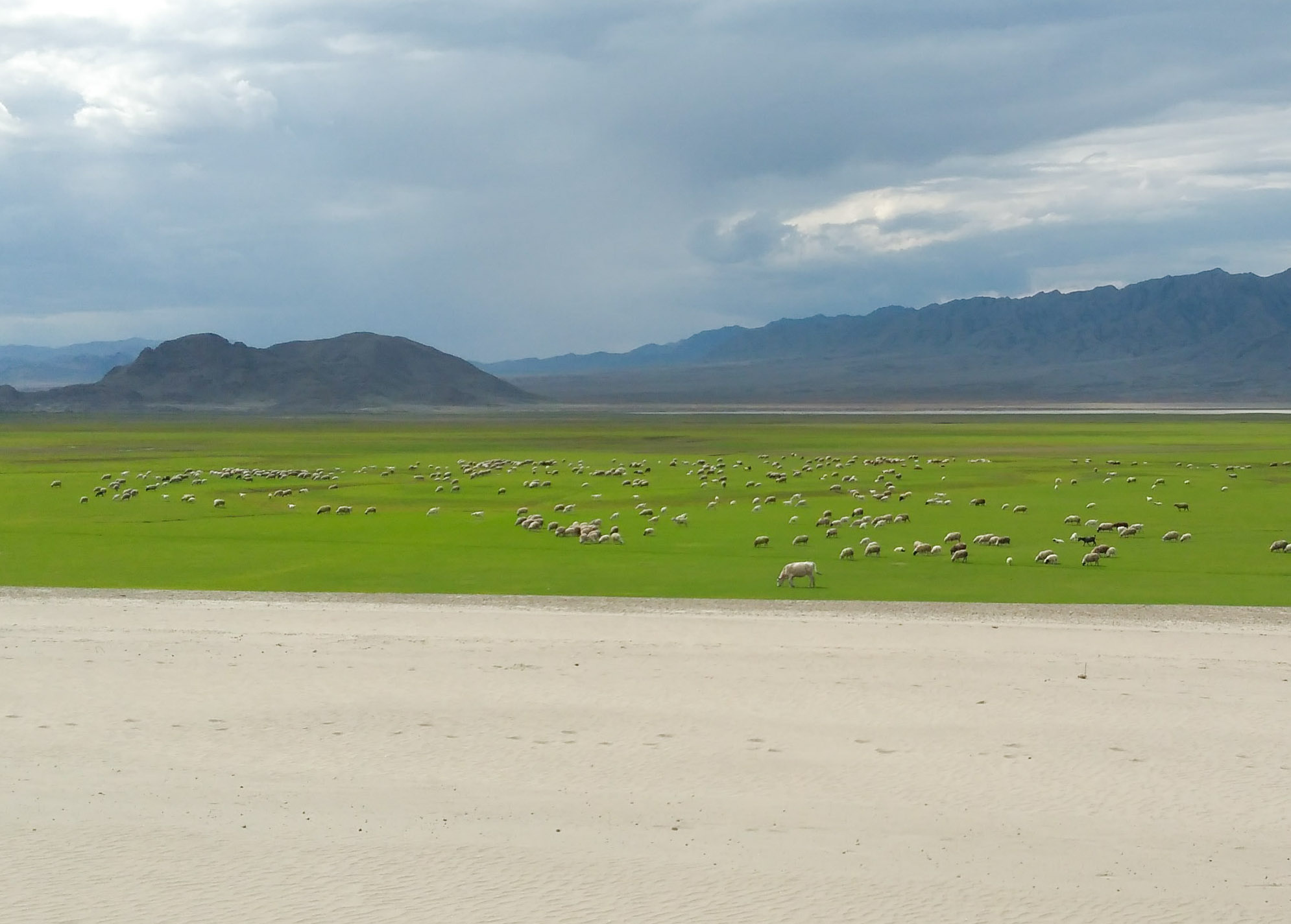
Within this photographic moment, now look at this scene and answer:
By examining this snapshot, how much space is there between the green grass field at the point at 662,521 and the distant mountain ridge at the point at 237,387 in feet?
343

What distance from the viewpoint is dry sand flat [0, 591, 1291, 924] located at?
28.2 ft

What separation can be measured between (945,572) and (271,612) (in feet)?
37.9

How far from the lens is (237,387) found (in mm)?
184750

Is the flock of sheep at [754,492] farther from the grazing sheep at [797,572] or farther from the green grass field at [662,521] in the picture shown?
the green grass field at [662,521]

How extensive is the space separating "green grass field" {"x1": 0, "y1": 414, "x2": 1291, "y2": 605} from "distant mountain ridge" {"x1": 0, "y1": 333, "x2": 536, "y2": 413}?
343 feet

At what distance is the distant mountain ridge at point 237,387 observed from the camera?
17425 centimetres

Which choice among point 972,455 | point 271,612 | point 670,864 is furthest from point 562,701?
point 972,455

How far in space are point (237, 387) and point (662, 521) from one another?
164 meters

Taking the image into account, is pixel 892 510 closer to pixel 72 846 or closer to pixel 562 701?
pixel 562 701

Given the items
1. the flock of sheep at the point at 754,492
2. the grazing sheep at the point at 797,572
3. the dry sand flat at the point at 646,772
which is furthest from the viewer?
the flock of sheep at the point at 754,492

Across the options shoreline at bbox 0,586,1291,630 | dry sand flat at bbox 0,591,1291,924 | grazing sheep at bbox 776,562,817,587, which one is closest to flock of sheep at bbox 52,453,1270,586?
grazing sheep at bbox 776,562,817,587

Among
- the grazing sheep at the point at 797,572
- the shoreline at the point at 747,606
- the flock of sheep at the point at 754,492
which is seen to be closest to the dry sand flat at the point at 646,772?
the shoreline at the point at 747,606

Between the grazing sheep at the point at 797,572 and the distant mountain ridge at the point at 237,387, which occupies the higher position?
the distant mountain ridge at the point at 237,387

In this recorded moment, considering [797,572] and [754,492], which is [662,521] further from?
[797,572]
